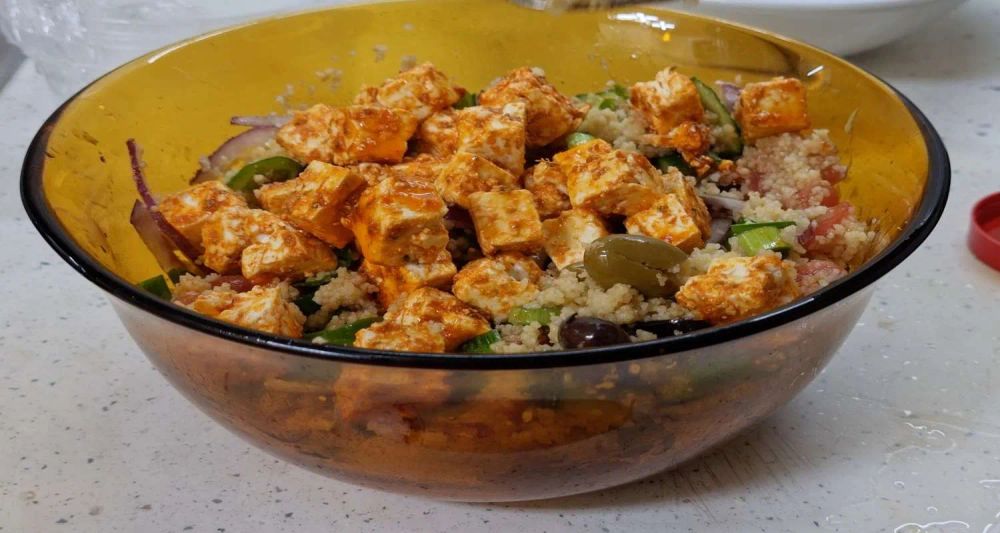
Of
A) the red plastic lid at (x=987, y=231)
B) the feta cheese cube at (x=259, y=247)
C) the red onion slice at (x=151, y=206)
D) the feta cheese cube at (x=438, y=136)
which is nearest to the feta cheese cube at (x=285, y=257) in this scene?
the feta cheese cube at (x=259, y=247)

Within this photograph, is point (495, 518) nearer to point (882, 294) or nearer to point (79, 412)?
point (79, 412)

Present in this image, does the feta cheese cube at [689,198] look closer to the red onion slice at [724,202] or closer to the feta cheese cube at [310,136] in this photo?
the red onion slice at [724,202]

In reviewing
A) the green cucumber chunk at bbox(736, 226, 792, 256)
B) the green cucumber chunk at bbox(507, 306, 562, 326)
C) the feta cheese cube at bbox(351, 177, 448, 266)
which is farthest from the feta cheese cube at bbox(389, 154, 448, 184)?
the green cucumber chunk at bbox(736, 226, 792, 256)

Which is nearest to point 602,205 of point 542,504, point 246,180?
point 542,504

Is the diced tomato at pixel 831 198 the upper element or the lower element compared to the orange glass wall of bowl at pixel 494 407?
lower

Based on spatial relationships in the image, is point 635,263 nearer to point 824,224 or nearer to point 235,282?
point 824,224
